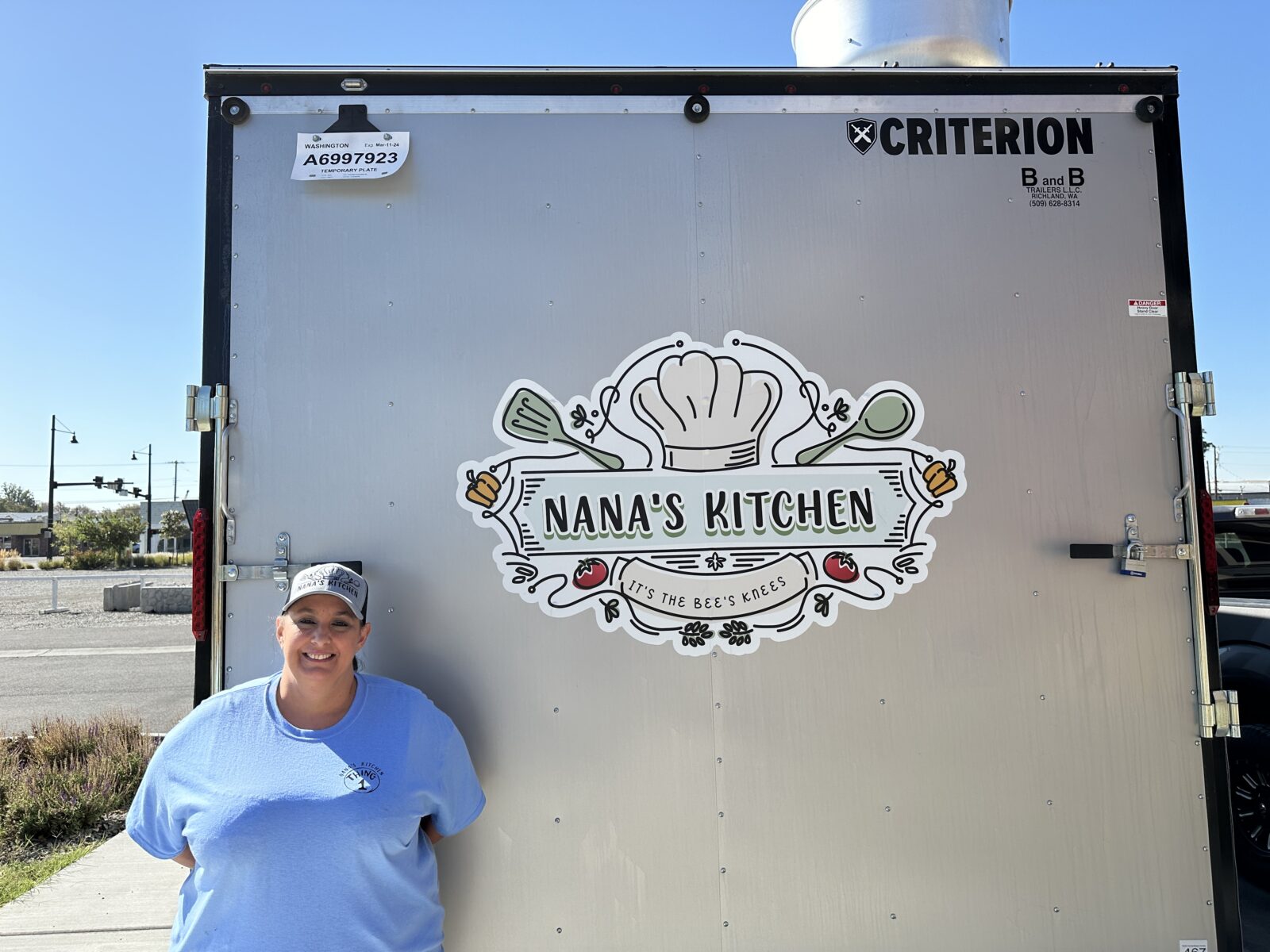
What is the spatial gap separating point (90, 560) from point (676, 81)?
36.5 meters

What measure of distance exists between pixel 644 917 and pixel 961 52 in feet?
9.14

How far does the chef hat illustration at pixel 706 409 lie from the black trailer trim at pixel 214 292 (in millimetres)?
1175

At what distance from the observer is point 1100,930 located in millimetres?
2238

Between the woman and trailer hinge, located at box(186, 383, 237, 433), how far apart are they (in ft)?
1.76

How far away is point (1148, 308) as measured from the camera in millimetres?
2393

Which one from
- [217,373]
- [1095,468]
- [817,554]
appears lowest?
[817,554]

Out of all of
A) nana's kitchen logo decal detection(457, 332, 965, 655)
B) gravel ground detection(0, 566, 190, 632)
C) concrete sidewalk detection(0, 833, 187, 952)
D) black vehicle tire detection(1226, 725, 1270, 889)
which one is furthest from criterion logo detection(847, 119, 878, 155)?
gravel ground detection(0, 566, 190, 632)

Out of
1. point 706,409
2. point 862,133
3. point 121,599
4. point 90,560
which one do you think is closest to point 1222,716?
point 706,409

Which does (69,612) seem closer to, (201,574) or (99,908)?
(99,908)

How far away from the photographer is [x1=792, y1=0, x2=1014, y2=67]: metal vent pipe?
101 inches

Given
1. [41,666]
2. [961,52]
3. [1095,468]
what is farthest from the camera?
[41,666]

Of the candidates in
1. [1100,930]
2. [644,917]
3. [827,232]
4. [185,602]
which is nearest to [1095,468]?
[827,232]

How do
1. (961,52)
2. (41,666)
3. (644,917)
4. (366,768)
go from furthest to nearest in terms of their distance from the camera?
(41,666) → (961,52) → (644,917) → (366,768)

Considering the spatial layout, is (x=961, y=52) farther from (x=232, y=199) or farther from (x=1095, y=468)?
(x=232, y=199)
